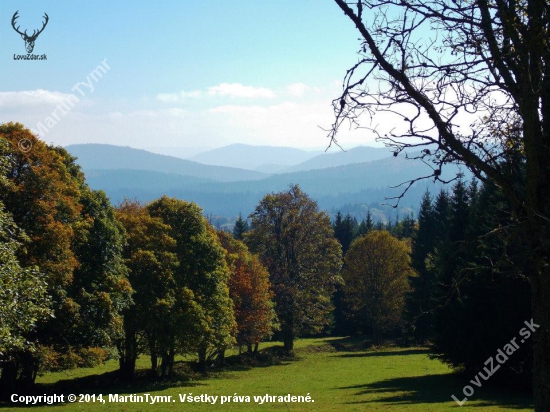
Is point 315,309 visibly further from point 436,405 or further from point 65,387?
Answer: point 436,405

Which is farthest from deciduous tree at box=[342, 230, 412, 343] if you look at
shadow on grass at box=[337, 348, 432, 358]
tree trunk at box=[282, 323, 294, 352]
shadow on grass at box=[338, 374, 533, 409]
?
shadow on grass at box=[338, 374, 533, 409]

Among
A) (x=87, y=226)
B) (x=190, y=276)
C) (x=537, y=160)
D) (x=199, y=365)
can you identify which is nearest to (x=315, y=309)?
(x=199, y=365)

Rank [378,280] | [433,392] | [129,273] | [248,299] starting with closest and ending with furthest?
[433,392] < [129,273] < [248,299] < [378,280]

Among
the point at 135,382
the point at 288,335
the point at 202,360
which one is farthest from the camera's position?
the point at 288,335

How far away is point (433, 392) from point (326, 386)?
289 inches

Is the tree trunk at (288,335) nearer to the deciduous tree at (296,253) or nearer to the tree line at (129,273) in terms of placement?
the deciduous tree at (296,253)

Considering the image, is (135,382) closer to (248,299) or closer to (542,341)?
(248,299)

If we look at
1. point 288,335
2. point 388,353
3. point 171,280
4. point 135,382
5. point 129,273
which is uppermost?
point 129,273

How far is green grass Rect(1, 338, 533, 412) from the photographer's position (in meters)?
23.2

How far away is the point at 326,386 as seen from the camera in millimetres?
31719

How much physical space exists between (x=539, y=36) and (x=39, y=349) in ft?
82.0

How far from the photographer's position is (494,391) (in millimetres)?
26969

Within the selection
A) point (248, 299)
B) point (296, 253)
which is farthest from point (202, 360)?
point (296, 253)

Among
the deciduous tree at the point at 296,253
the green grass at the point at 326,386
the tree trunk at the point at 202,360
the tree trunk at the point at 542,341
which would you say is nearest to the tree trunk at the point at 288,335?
the deciduous tree at the point at 296,253
